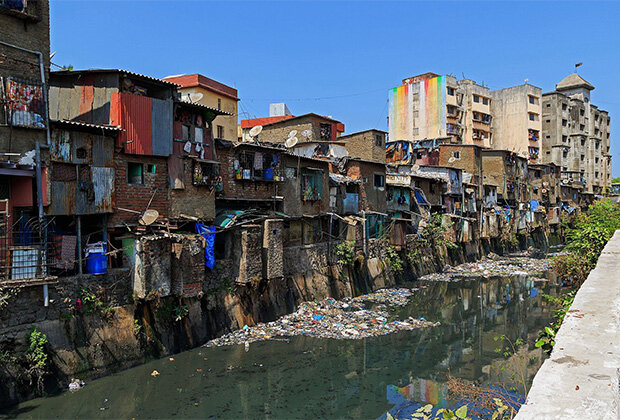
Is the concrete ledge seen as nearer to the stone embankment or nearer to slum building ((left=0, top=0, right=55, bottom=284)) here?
the stone embankment

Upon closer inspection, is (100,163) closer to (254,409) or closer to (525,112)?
(254,409)

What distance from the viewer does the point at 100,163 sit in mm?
11961

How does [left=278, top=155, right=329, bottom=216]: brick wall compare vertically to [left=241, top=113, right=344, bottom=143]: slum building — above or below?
below

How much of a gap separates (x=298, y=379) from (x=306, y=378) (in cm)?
20

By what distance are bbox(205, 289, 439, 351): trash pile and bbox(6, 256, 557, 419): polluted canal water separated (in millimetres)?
329

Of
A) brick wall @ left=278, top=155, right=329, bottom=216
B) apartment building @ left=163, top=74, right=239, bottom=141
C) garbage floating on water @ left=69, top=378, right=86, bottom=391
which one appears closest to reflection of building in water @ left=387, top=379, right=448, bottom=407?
garbage floating on water @ left=69, top=378, right=86, bottom=391

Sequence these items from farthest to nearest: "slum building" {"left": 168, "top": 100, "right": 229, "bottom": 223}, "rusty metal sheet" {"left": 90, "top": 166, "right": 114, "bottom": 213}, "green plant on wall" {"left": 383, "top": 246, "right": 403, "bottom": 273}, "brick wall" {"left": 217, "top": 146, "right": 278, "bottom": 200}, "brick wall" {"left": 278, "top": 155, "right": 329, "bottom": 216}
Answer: "green plant on wall" {"left": 383, "top": 246, "right": 403, "bottom": 273}
"brick wall" {"left": 278, "top": 155, "right": 329, "bottom": 216}
"brick wall" {"left": 217, "top": 146, "right": 278, "bottom": 200}
"slum building" {"left": 168, "top": 100, "right": 229, "bottom": 223}
"rusty metal sheet" {"left": 90, "top": 166, "right": 114, "bottom": 213}

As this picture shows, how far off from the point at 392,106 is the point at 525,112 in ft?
46.6

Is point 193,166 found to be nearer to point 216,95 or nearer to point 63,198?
point 63,198

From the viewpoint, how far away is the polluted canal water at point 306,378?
31.7ft

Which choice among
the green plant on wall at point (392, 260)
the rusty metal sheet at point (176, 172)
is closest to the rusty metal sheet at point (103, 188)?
the rusty metal sheet at point (176, 172)

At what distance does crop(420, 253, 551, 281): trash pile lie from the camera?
84.1ft

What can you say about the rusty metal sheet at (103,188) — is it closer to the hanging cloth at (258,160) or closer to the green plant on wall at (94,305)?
the green plant on wall at (94,305)

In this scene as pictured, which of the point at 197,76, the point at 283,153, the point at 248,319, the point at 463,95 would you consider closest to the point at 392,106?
the point at 463,95
